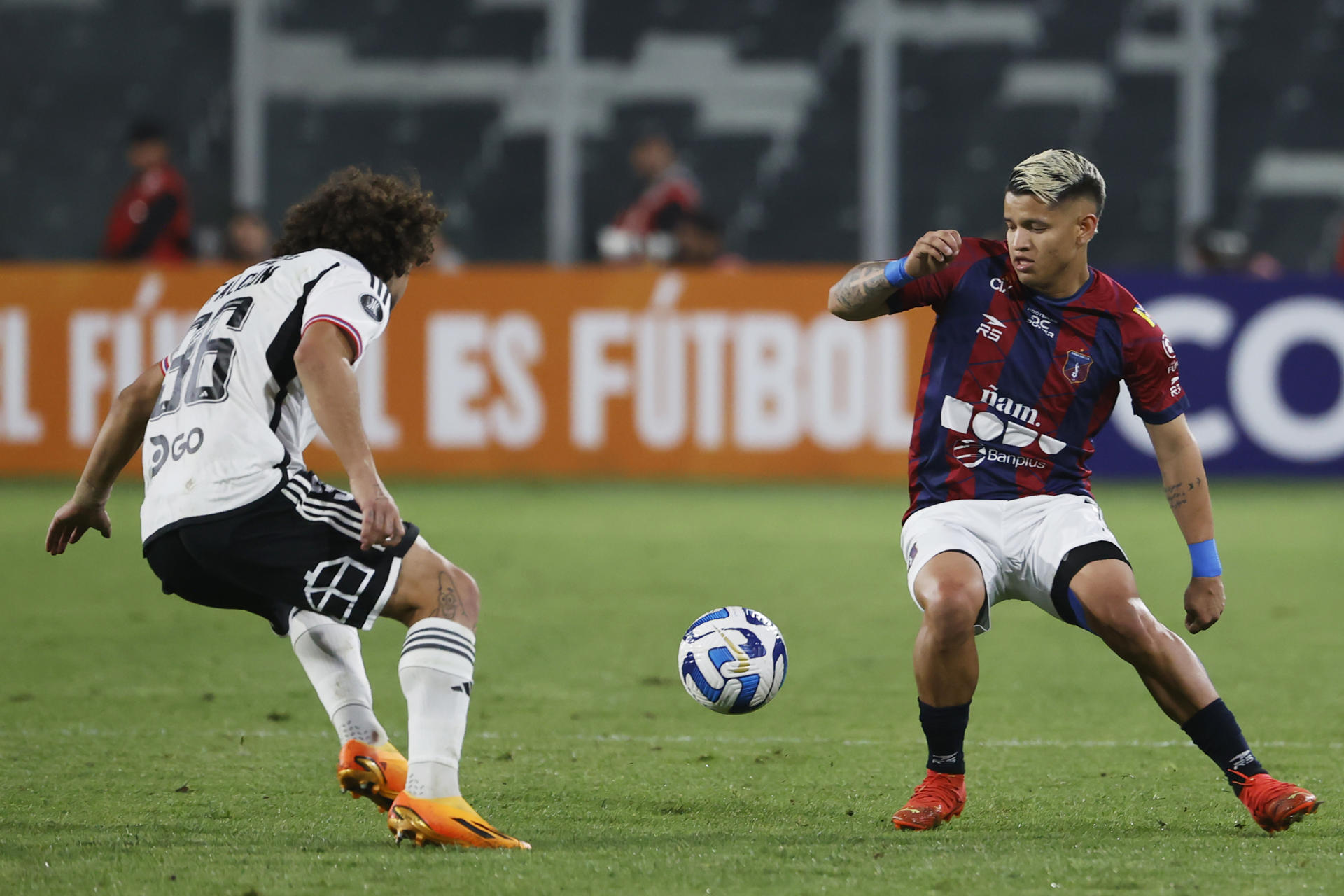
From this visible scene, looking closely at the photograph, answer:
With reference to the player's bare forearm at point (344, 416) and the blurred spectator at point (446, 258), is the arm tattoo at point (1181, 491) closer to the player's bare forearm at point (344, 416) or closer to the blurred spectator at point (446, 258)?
the player's bare forearm at point (344, 416)

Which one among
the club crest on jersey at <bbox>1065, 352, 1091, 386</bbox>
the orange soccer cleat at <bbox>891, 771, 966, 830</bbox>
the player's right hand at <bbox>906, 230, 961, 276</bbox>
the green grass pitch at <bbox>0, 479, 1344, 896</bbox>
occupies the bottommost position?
the green grass pitch at <bbox>0, 479, 1344, 896</bbox>

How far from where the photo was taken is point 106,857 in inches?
160

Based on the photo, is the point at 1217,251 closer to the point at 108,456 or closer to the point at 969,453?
the point at 969,453

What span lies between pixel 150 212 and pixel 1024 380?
11.1 m

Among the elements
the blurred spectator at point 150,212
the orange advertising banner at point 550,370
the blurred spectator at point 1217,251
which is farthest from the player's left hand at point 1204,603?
the blurred spectator at point 150,212

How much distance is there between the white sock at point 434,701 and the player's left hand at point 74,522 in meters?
0.99

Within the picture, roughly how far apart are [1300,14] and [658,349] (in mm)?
9980

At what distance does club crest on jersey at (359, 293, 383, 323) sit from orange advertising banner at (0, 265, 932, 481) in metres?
8.67

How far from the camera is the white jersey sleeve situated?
4.14m

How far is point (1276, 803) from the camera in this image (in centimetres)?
432

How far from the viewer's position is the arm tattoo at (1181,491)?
4.64 meters

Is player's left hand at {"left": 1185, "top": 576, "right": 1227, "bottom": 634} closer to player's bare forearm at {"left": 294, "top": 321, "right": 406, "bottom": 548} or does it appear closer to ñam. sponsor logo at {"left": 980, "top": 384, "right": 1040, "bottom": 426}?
ñam. sponsor logo at {"left": 980, "top": 384, "right": 1040, "bottom": 426}

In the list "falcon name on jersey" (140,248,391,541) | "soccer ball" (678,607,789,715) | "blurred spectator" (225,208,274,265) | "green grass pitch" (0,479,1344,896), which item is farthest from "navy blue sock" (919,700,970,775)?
"blurred spectator" (225,208,274,265)

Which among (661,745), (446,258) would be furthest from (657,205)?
(661,745)
